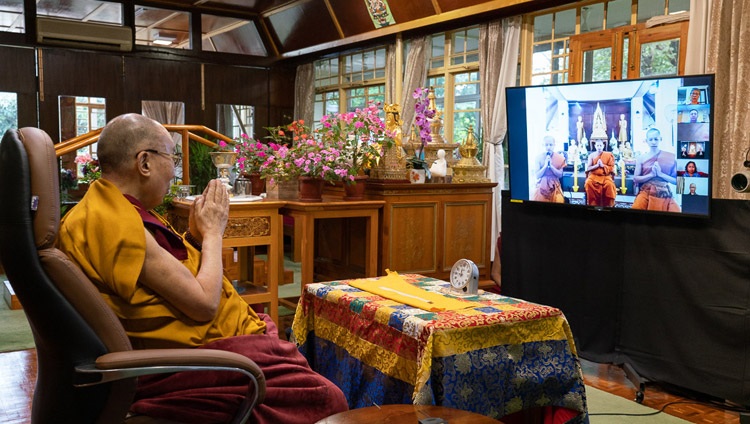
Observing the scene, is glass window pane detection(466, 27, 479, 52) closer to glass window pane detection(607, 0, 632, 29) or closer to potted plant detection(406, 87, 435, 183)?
glass window pane detection(607, 0, 632, 29)

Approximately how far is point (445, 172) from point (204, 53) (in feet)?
17.2

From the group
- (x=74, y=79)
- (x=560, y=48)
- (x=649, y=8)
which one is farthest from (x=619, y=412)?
(x=74, y=79)

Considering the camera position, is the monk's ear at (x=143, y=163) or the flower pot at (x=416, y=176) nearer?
the monk's ear at (x=143, y=163)

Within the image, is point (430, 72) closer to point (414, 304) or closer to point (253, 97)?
point (253, 97)

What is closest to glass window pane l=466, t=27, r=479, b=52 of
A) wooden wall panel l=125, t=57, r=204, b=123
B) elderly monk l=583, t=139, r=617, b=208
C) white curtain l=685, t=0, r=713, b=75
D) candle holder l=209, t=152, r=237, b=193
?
white curtain l=685, t=0, r=713, b=75

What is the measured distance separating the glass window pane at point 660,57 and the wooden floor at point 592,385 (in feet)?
7.08

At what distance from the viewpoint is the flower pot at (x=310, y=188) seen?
12.7ft

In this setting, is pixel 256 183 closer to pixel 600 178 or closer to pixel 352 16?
pixel 600 178

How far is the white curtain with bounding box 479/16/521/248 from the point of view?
19.4 feet

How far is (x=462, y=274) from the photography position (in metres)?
2.62

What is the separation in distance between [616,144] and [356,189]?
58.8 inches

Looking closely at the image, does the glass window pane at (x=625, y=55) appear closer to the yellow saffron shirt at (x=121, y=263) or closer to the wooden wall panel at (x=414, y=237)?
the wooden wall panel at (x=414, y=237)

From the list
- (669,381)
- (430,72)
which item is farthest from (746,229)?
(430,72)

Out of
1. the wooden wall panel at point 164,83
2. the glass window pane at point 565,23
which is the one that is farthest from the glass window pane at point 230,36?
the glass window pane at point 565,23
